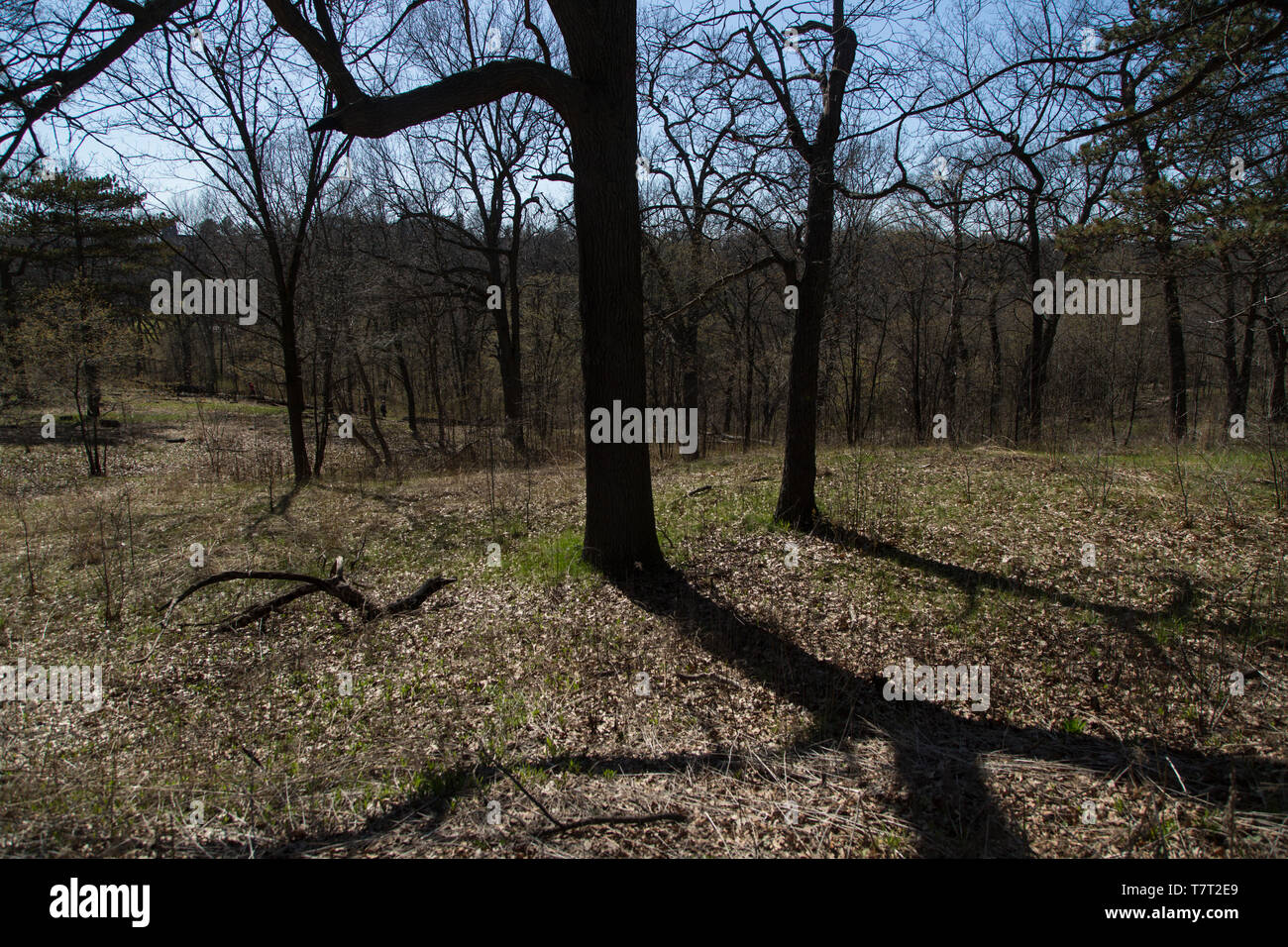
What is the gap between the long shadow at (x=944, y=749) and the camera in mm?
2887

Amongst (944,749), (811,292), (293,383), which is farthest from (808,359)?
(293,383)

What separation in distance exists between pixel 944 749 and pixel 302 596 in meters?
5.69

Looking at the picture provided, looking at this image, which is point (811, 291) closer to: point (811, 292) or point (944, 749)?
point (811, 292)

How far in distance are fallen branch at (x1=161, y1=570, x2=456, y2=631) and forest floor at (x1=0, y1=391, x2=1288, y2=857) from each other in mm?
154

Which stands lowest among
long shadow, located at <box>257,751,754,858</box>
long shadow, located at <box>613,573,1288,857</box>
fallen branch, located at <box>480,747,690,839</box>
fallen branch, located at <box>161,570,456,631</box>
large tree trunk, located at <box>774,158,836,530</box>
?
long shadow, located at <box>257,751,754,858</box>

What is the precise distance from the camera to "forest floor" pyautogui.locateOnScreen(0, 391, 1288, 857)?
2930 millimetres

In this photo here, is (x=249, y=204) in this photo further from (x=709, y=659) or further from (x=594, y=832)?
(x=594, y=832)

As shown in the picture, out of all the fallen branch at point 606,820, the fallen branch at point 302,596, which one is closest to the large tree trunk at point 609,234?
the fallen branch at point 302,596

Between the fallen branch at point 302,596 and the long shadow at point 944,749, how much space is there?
9.15 ft

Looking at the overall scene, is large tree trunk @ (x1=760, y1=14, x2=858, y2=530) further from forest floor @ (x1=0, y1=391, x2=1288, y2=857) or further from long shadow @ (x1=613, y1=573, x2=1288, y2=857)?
long shadow @ (x1=613, y1=573, x2=1288, y2=857)

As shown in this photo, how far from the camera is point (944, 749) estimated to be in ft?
11.5

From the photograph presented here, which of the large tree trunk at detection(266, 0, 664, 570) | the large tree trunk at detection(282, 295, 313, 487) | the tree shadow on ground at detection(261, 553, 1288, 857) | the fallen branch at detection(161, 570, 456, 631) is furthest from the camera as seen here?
the large tree trunk at detection(282, 295, 313, 487)

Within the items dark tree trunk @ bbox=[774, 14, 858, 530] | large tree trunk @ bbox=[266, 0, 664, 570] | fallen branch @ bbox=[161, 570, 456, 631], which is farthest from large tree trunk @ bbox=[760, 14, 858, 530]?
Answer: fallen branch @ bbox=[161, 570, 456, 631]

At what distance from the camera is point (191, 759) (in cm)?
376
